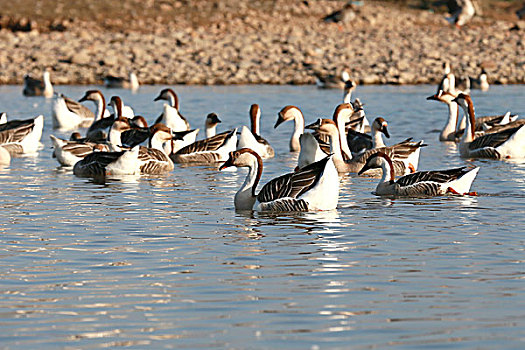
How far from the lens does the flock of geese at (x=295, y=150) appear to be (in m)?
14.9

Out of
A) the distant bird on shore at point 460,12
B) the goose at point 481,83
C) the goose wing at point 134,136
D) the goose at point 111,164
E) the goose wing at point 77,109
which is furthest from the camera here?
the distant bird on shore at point 460,12

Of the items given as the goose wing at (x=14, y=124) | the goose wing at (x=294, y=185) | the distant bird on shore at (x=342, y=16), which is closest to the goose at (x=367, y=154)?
the goose wing at (x=294, y=185)

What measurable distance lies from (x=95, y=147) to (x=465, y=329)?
15747mm

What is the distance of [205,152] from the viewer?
22.8 meters

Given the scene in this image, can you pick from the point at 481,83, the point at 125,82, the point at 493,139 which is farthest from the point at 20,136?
the point at 481,83

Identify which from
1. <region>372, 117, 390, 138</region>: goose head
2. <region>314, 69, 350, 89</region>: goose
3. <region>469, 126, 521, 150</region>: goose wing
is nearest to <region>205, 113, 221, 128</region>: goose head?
<region>372, 117, 390, 138</region>: goose head

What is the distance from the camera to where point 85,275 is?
34.3ft

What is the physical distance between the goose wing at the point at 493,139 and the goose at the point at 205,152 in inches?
220

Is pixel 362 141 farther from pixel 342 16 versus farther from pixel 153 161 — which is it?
pixel 342 16

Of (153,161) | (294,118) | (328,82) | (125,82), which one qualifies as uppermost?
(328,82)

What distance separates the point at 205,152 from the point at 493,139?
6484 millimetres

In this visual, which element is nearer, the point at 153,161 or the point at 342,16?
the point at 153,161

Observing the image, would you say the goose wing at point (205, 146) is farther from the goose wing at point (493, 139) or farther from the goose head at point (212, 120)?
the goose wing at point (493, 139)

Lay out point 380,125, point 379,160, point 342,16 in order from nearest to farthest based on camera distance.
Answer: point 379,160 → point 380,125 → point 342,16
